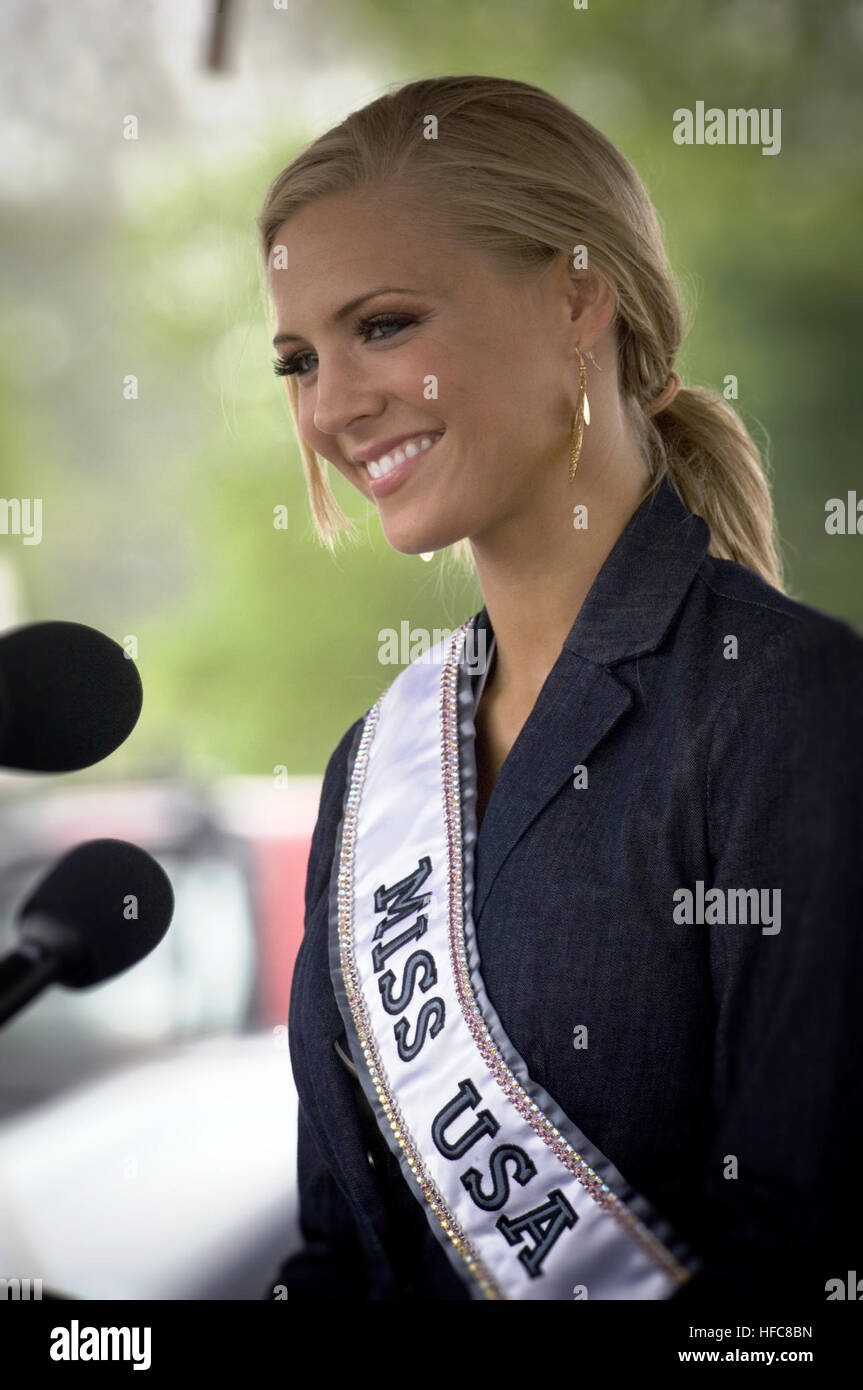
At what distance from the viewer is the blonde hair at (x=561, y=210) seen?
2.70 feet

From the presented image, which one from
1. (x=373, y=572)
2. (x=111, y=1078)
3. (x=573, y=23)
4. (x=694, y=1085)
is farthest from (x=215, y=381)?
(x=694, y=1085)

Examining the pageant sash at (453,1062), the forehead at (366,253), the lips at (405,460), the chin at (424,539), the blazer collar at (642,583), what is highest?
the forehead at (366,253)

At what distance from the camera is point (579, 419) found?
0.84 metres

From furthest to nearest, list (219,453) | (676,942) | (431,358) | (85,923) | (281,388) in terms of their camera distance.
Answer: (219,453) → (281,388) → (431,358) → (676,942) → (85,923)

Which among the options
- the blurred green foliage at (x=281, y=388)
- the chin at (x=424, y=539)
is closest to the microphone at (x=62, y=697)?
the chin at (x=424, y=539)

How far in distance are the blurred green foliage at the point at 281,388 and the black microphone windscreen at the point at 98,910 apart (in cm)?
146

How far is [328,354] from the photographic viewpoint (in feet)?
2.75

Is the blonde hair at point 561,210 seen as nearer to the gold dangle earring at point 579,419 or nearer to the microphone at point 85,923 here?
the gold dangle earring at point 579,419

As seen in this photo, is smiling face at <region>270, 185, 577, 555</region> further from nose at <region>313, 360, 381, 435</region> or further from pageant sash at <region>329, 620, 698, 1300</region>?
pageant sash at <region>329, 620, 698, 1300</region>

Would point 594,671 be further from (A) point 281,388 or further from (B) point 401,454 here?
(A) point 281,388

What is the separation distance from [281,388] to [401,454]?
152 centimetres

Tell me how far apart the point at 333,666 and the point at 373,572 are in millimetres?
388

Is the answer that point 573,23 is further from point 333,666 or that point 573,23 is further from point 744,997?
point 744,997

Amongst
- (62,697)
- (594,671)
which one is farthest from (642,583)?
(62,697)
